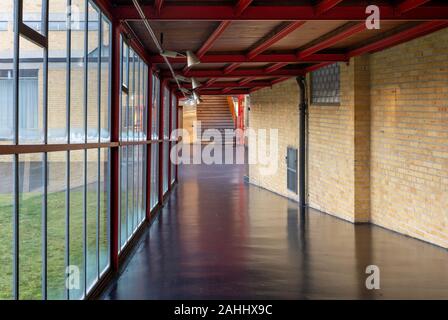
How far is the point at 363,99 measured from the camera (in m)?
13.1

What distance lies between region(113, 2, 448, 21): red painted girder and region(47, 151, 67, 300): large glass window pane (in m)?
3.14

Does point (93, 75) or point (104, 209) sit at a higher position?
point (93, 75)

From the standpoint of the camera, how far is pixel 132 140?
11227 mm

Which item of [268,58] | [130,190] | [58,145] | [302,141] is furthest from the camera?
[302,141]

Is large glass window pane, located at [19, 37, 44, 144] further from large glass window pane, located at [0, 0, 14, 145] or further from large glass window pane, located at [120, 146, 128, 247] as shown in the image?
large glass window pane, located at [120, 146, 128, 247]

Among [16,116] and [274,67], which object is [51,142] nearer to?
[16,116]

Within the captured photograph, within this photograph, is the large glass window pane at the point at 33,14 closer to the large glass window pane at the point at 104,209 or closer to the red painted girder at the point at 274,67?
the large glass window pane at the point at 104,209

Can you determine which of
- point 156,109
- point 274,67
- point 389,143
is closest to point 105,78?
point 389,143

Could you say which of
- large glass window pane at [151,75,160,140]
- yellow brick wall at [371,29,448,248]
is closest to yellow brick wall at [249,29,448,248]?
yellow brick wall at [371,29,448,248]

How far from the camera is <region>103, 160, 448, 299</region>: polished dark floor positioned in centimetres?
777

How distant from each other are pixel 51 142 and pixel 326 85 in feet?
35.3

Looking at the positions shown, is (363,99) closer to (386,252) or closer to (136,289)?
(386,252)

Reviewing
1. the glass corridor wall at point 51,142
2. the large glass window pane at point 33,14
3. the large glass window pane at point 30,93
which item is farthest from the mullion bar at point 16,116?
the large glass window pane at point 33,14

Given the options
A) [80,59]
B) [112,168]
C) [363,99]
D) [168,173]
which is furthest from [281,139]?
[80,59]
